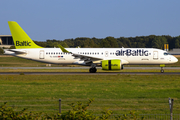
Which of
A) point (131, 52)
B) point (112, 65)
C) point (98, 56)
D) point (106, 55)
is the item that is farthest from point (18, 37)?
point (131, 52)

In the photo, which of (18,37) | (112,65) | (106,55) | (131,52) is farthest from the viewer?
(18,37)

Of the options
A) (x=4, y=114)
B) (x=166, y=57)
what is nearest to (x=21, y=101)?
(x=4, y=114)

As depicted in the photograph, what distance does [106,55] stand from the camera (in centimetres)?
3812

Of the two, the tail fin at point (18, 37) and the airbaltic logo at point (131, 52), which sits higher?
the tail fin at point (18, 37)

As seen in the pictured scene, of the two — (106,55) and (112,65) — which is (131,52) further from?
(112,65)

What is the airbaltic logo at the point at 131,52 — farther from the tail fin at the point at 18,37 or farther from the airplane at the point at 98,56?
the tail fin at the point at 18,37

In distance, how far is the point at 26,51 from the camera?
3900 centimetres

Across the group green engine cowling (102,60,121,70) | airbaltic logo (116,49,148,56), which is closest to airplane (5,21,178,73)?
airbaltic logo (116,49,148,56)

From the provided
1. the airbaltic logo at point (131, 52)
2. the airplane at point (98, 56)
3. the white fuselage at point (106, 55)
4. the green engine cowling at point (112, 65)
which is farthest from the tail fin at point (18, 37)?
the airbaltic logo at point (131, 52)

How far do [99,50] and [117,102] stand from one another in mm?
23962

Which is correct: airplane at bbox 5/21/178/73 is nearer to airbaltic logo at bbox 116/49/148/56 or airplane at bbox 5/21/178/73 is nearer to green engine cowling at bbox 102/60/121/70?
airbaltic logo at bbox 116/49/148/56

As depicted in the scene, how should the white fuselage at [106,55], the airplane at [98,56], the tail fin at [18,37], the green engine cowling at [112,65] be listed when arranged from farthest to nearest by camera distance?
the tail fin at [18,37], the white fuselage at [106,55], the airplane at [98,56], the green engine cowling at [112,65]

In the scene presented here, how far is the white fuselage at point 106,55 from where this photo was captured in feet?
124

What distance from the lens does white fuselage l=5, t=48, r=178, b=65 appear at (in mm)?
37812
